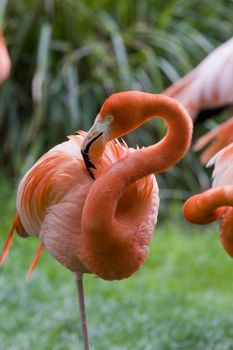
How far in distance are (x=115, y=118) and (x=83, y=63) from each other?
14.5 ft

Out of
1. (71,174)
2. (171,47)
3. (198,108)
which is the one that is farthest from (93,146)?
(171,47)

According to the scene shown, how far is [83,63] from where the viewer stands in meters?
7.18

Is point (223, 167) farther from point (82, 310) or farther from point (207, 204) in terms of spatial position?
point (82, 310)

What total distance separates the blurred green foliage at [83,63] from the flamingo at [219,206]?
3.56 m

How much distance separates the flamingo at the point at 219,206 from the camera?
2783mm

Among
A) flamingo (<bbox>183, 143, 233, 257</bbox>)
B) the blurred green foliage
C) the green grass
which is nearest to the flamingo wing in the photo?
flamingo (<bbox>183, 143, 233, 257</bbox>)

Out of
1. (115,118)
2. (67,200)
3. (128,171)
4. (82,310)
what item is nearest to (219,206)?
(128,171)

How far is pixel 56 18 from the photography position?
23.8 feet

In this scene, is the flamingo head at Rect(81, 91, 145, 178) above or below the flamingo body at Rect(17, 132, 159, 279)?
above

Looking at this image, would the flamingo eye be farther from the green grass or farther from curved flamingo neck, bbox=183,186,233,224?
the green grass

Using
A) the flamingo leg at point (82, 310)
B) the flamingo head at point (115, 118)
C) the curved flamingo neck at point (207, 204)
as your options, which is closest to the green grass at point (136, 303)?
the flamingo leg at point (82, 310)

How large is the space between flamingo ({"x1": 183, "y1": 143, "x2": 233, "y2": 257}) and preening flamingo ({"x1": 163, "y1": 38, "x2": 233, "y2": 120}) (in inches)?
9.6

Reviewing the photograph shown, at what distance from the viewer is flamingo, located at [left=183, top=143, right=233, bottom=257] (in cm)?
278

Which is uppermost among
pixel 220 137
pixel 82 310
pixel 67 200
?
pixel 67 200
